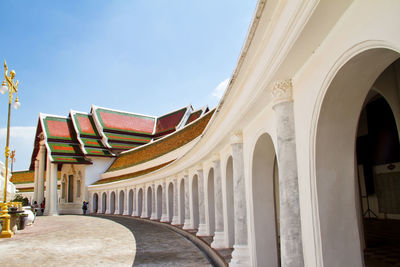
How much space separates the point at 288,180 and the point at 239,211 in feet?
10.9

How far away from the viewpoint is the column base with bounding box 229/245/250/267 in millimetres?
7074

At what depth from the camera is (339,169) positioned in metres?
4.06

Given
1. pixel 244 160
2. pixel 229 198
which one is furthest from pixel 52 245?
pixel 244 160

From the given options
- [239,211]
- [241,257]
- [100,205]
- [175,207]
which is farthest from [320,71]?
[100,205]

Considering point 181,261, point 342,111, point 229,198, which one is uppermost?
point 342,111

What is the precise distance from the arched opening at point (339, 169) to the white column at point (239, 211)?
3.54m

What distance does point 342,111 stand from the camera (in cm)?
400

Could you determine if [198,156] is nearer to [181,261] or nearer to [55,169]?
[181,261]

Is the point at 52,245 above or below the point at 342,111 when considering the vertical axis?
below

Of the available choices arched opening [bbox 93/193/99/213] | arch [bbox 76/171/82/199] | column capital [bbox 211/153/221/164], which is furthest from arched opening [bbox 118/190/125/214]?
column capital [bbox 211/153/221/164]

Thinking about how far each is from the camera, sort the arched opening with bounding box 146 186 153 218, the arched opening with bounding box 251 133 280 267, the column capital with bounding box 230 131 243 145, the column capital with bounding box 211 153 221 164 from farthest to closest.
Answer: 1. the arched opening with bounding box 146 186 153 218
2. the column capital with bounding box 211 153 221 164
3. the column capital with bounding box 230 131 243 145
4. the arched opening with bounding box 251 133 280 267

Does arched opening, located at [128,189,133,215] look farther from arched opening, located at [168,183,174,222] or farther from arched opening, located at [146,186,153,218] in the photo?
arched opening, located at [168,183,174,222]

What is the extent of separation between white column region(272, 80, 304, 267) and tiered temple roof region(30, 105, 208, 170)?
31.0m

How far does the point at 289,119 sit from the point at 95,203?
34.5 m
